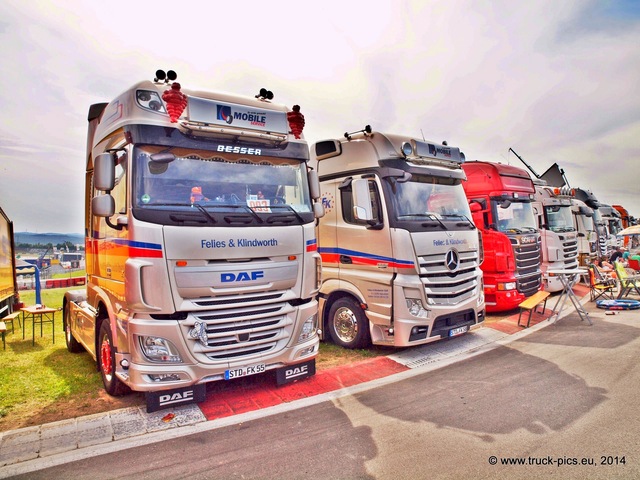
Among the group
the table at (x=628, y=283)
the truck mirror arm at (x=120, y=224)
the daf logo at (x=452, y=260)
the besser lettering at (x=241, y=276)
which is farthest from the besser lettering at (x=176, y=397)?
the table at (x=628, y=283)

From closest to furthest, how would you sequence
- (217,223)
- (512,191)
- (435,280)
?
(217,223)
(435,280)
(512,191)

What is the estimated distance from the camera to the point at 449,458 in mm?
3600

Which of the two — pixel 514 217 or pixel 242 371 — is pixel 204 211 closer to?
pixel 242 371

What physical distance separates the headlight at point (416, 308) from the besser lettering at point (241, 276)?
2572mm

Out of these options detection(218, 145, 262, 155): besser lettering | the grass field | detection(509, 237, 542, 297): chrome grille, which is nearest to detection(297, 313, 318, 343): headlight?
the grass field

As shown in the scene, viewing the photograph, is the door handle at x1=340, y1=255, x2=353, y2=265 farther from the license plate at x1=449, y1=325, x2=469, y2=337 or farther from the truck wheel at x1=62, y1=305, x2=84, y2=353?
the truck wheel at x1=62, y1=305, x2=84, y2=353

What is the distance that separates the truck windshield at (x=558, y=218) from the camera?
12.6 metres

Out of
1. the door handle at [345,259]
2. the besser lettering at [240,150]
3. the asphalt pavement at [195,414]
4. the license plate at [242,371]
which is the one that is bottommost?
the asphalt pavement at [195,414]

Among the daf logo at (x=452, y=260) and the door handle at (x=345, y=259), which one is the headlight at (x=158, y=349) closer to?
the door handle at (x=345, y=259)

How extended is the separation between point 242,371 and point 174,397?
0.74 meters

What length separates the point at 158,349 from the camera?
4328 mm

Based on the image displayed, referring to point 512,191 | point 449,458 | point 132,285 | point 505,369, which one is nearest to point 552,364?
point 505,369

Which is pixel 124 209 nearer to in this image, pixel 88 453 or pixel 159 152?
pixel 159 152

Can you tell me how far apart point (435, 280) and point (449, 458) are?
324 cm
